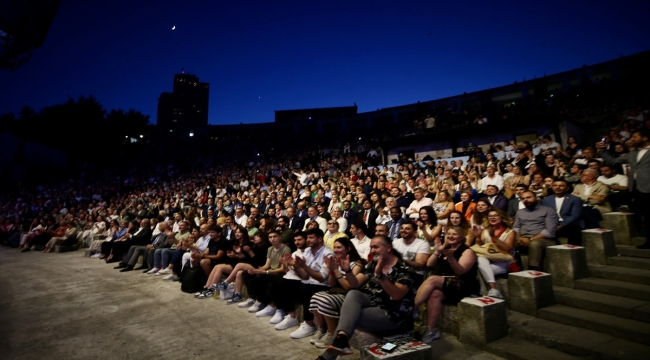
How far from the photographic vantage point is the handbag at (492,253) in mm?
3927

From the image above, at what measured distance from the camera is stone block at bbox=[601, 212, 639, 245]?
4500 millimetres

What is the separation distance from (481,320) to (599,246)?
8.34 ft

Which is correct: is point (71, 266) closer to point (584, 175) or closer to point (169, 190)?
point (169, 190)

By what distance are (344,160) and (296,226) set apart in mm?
Result: 9398

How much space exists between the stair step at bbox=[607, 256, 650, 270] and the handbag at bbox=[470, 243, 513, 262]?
1.50 m

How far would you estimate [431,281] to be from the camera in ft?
11.3

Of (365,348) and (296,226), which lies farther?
(296,226)

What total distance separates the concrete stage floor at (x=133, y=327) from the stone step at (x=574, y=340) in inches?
21.0

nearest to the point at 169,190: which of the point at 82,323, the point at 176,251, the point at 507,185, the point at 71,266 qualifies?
the point at 71,266

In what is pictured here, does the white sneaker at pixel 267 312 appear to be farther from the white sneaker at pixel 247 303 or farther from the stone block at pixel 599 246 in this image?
the stone block at pixel 599 246

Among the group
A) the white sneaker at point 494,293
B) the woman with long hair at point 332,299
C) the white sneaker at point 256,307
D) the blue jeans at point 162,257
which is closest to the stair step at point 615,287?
the white sneaker at point 494,293

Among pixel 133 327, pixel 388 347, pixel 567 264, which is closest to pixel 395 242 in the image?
pixel 388 347

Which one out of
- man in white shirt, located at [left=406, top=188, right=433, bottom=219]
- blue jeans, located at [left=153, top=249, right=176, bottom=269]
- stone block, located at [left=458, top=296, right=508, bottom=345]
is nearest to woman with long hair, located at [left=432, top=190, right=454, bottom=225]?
man in white shirt, located at [left=406, top=188, right=433, bottom=219]

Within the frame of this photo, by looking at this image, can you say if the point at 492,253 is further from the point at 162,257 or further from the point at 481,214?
the point at 162,257
